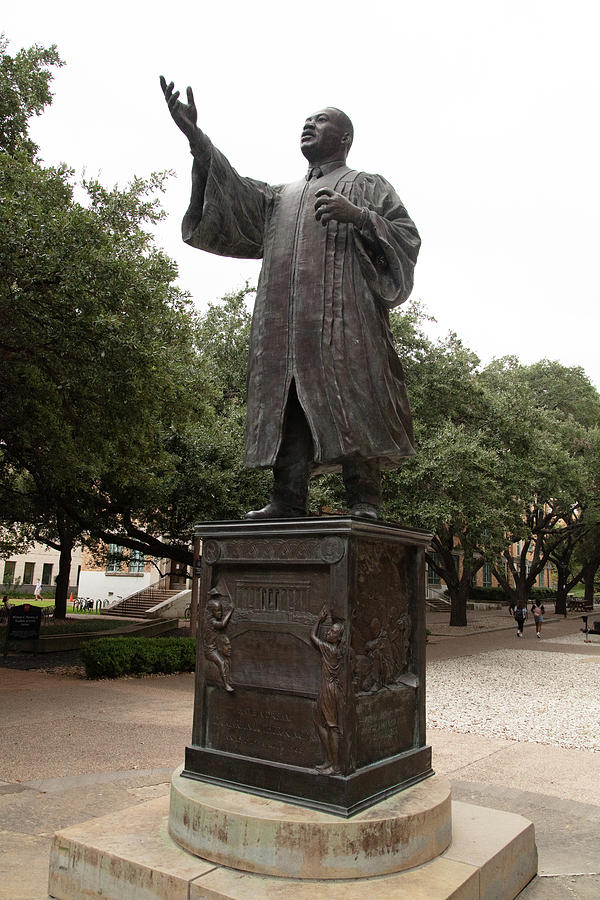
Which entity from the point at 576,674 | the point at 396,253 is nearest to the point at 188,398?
the point at 396,253

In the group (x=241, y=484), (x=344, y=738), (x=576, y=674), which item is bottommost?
(x=576, y=674)

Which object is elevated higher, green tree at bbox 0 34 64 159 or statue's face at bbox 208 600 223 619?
green tree at bbox 0 34 64 159

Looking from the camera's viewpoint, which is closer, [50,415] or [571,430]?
[50,415]

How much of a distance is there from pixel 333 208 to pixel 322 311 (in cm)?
57

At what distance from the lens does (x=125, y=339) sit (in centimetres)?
948

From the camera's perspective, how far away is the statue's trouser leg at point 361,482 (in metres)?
3.92

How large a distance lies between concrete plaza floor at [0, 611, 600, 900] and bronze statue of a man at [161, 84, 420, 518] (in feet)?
7.28

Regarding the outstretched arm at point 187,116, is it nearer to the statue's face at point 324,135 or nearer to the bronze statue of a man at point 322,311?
the bronze statue of a man at point 322,311

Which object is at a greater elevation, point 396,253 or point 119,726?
point 396,253

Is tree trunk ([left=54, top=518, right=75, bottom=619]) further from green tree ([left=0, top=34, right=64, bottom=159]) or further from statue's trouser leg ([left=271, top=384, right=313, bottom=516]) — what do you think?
statue's trouser leg ([left=271, top=384, right=313, bottom=516])

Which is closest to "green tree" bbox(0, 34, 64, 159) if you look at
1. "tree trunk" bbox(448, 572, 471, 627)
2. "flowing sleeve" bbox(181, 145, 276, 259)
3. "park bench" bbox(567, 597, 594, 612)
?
"flowing sleeve" bbox(181, 145, 276, 259)

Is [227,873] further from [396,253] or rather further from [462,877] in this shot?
[396,253]

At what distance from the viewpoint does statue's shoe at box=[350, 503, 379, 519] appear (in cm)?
379

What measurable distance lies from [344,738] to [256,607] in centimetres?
80
